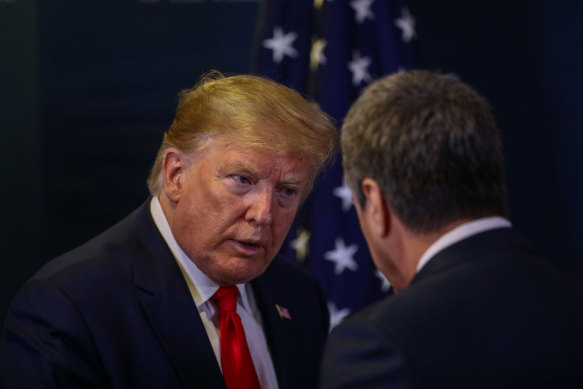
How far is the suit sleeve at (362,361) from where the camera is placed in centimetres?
119

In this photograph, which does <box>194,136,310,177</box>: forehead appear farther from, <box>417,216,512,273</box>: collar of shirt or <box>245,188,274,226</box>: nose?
<box>417,216,512,273</box>: collar of shirt

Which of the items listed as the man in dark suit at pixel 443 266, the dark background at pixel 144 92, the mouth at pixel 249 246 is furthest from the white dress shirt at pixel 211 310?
the dark background at pixel 144 92

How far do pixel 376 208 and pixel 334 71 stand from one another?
1908 millimetres

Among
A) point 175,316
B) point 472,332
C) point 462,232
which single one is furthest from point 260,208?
point 472,332

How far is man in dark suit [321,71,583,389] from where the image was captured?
1.20m

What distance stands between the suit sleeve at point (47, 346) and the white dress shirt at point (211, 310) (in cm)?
32

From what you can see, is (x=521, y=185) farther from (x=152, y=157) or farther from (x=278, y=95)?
(x=278, y=95)

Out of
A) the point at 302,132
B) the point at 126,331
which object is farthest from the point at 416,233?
the point at 126,331

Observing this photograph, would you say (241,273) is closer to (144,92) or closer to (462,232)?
(462,232)

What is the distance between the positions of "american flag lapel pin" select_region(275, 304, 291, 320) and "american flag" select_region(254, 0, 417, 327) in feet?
3.07

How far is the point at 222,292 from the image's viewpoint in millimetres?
2041

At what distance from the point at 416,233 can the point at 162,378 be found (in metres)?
0.81

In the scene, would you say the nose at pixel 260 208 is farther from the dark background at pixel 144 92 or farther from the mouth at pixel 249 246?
the dark background at pixel 144 92

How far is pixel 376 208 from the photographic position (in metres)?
1.42
